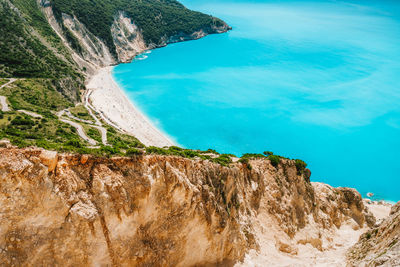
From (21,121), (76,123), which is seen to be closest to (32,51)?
(76,123)

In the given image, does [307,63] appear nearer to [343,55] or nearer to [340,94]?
[343,55]

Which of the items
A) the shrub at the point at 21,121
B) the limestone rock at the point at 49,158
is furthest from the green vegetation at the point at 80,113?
the limestone rock at the point at 49,158

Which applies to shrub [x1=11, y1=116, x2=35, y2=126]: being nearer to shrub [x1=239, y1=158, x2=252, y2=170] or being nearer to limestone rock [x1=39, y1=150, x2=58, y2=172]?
limestone rock [x1=39, y1=150, x2=58, y2=172]

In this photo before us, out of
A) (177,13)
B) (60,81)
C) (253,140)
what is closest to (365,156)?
(253,140)

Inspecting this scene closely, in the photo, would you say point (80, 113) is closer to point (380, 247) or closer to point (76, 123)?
point (76, 123)

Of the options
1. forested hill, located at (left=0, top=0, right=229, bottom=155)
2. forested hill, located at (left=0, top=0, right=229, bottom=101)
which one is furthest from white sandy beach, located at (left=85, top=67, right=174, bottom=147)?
forested hill, located at (left=0, top=0, right=229, bottom=101)

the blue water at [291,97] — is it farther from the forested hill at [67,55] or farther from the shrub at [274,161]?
the shrub at [274,161]
